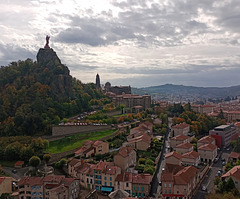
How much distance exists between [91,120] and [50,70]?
17.1 m

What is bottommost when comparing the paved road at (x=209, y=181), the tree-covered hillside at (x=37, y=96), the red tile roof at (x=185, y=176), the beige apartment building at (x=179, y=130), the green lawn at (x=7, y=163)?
the paved road at (x=209, y=181)

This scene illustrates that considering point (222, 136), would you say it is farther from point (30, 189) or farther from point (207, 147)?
point (30, 189)

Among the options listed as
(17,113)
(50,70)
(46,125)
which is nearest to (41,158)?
→ (46,125)

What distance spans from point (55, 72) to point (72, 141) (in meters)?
20.8

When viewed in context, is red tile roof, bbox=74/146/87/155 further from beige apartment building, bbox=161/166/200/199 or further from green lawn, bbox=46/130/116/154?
beige apartment building, bbox=161/166/200/199

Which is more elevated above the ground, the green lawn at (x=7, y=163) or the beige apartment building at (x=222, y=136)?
the beige apartment building at (x=222, y=136)

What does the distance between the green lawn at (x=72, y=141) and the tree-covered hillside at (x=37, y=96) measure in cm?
405

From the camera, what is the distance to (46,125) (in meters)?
42.7

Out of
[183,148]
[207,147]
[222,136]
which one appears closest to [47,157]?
[183,148]

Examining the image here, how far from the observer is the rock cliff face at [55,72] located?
173 ft

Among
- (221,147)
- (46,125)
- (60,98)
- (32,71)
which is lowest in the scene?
(221,147)

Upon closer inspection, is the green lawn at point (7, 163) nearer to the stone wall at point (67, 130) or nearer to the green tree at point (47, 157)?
the green tree at point (47, 157)

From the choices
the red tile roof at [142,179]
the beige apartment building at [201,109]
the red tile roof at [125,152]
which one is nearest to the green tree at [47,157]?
the red tile roof at [125,152]

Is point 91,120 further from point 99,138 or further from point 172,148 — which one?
point 172,148
